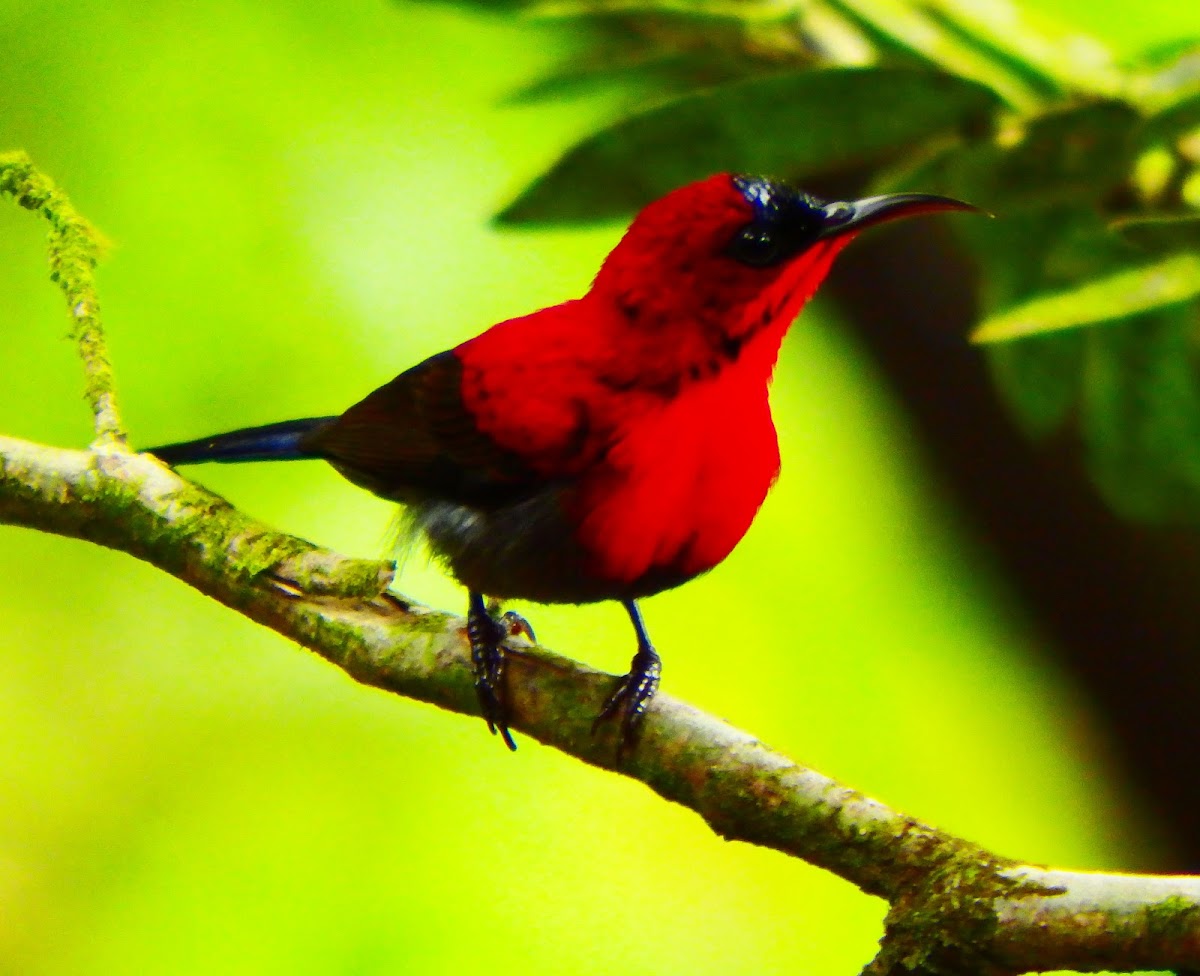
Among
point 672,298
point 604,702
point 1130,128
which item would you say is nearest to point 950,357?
point 1130,128

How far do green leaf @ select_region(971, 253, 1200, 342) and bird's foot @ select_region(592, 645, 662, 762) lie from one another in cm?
51

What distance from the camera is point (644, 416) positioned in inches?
63.6

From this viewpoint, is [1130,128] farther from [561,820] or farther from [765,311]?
[561,820]

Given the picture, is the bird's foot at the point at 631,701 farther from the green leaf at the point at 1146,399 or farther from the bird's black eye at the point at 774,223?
the green leaf at the point at 1146,399

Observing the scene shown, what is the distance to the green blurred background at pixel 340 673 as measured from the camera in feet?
8.51

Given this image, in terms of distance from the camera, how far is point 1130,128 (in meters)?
1.69

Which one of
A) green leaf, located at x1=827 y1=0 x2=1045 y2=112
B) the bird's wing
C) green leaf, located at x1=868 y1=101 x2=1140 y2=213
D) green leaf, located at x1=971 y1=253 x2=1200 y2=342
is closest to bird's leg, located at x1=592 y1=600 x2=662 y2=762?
the bird's wing

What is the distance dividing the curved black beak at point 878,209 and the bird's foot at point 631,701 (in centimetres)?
54

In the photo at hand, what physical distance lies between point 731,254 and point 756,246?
34mm

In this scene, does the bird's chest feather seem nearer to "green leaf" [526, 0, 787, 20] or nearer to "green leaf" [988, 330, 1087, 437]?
"green leaf" [988, 330, 1087, 437]

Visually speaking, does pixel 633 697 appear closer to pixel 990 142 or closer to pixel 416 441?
pixel 416 441

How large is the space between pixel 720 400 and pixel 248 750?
1425mm

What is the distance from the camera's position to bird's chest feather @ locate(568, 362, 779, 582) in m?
1.58

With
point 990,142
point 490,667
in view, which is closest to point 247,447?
point 490,667
